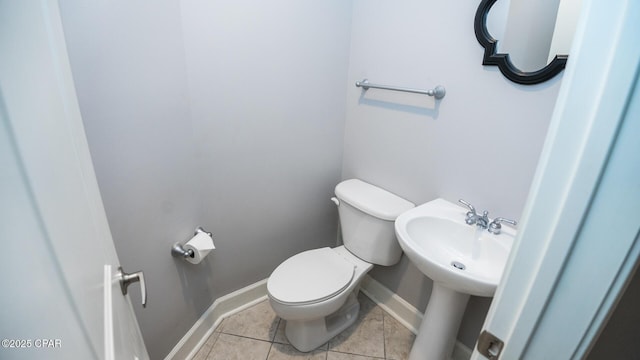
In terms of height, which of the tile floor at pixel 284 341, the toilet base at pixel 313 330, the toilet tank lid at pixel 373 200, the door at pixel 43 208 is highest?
Answer: the door at pixel 43 208

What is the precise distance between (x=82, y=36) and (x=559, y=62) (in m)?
1.45

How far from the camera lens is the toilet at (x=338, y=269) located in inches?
52.8

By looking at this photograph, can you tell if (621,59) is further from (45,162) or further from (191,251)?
(191,251)

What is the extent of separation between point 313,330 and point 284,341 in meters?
0.21

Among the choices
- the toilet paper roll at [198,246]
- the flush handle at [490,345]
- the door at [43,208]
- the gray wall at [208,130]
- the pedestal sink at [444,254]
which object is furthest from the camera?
the toilet paper roll at [198,246]

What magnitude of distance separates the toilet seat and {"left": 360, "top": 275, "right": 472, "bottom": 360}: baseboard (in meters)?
0.43

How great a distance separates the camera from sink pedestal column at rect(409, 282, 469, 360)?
1230 mm

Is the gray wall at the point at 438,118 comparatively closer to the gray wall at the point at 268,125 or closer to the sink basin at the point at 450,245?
the gray wall at the point at 268,125

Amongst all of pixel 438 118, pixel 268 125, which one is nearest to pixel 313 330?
pixel 268 125

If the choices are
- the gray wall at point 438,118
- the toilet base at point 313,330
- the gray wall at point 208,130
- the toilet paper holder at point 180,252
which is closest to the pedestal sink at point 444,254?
the gray wall at point 438,118

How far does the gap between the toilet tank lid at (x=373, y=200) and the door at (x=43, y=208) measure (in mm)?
1162

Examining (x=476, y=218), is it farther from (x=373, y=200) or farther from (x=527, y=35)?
(x=527, y=35)

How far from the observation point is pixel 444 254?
1.22m

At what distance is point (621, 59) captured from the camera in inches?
11.9
